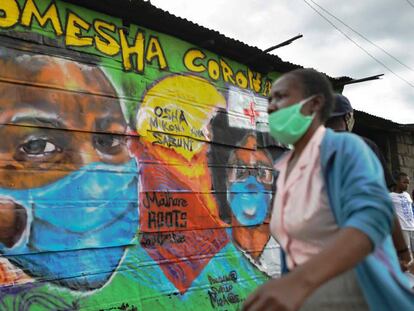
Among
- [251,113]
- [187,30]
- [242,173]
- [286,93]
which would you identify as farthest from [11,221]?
[251,113]

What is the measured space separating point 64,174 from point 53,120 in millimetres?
457

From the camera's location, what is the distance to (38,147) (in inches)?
145

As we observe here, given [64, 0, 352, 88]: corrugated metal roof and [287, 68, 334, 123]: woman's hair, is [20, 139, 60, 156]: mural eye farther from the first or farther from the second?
[287, 68, 334, 123]: woman's hair

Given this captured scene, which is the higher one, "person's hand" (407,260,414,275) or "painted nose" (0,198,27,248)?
"painted nose" (0,198,27,248)

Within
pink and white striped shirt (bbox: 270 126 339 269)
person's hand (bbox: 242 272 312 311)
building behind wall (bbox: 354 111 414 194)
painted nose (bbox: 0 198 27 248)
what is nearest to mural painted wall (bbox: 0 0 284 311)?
painted nose (bbox: 0 198 27 248)

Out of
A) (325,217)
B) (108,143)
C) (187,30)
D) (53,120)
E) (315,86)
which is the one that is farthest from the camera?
(187,30)

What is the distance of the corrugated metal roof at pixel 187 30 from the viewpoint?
4400 millimetres

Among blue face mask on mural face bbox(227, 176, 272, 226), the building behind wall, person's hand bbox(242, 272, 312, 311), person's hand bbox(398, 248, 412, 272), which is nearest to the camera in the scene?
person's hand bbox(242, 272, 312, 311)

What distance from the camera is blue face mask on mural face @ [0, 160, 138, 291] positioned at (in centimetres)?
355

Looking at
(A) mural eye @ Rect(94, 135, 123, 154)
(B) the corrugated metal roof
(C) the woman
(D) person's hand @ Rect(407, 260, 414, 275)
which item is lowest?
(D) person's hand @ Rect(407, 260, 414, 275)

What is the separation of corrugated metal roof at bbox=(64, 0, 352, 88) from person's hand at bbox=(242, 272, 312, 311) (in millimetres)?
3661

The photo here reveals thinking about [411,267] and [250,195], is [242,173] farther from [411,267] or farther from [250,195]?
[411,267]

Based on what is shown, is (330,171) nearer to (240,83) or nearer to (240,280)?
(240,280)

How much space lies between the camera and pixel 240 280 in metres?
5.37
